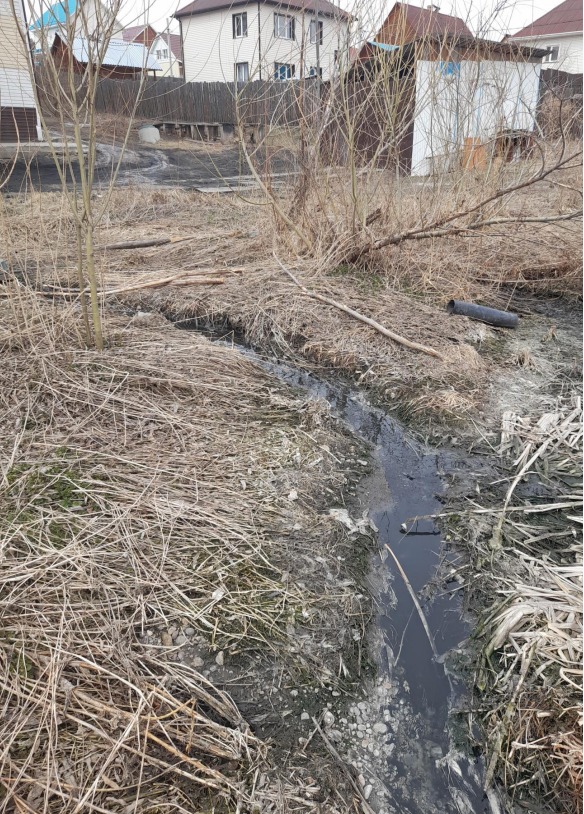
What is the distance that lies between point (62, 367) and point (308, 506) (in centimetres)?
192

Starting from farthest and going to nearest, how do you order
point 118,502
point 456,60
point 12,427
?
1. point 456,60
2. point 12,427
3. point 118,502

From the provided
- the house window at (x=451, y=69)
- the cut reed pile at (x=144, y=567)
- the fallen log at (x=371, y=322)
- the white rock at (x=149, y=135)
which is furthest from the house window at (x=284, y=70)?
the white rock at (x=149, y=135)

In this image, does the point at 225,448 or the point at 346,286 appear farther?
the point at 346,286

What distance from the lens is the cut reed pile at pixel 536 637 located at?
1786mm

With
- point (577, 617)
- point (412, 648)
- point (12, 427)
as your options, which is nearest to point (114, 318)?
point (12, 427)

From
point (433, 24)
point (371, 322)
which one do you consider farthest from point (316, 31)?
point (371, 322)

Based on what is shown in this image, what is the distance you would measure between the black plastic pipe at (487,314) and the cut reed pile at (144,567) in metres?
2.39

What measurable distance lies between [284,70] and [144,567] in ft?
17.3

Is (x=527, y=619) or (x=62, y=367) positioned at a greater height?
(x=62, y=367)

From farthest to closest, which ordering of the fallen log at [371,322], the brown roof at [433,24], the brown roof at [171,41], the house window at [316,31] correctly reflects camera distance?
the brown roof at [433,24]
the house window at [316,31]
the fallen log at [371,322]
the brown roof at [171,41]

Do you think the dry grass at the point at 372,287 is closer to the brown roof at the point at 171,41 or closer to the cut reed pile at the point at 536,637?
the cut reed pile at the point at 536,637

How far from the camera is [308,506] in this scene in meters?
3.00

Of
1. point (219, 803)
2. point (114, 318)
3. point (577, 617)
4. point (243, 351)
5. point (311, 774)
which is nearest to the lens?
point (219, 803)

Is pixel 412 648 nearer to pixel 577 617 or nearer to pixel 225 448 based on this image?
pixel 577 617
